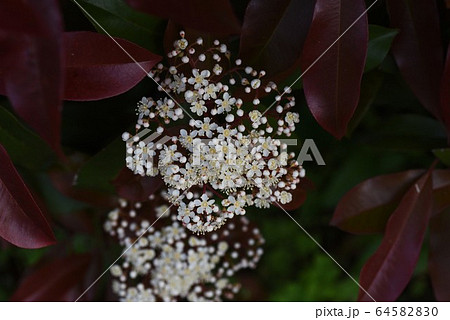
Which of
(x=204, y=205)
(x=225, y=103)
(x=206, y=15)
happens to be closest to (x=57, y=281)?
(x=204, y=205)

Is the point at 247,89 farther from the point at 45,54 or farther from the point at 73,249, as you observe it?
the point at 73,249

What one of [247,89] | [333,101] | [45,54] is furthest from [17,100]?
[333,101]

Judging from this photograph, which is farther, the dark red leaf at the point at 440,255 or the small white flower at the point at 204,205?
the dark red leaf at the point at 440,255

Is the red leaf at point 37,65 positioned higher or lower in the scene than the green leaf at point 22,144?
higher

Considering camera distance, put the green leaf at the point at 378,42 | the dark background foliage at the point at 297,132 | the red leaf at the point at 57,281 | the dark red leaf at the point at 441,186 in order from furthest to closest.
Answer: the red leaf at the point at 57,281
the dark red leaf at the point at 441,186
the green leaf at the point at 378,42
the dark background foliage at the point at 297,132

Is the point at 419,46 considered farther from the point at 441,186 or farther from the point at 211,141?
the point at 211,141

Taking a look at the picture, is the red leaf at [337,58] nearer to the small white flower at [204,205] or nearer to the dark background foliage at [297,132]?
the dark background foliage at [297,132]

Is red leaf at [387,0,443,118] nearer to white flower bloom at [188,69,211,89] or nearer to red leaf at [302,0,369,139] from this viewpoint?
red leaf at [302,0,369,139]

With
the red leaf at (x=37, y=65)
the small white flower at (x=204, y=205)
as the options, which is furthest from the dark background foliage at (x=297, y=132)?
the small white flower at (x=204, y=205)
